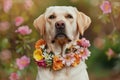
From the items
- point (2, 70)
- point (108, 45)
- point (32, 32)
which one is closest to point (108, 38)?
point (108, 45)

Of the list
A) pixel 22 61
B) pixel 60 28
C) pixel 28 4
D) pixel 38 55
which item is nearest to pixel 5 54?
pixel 22 61

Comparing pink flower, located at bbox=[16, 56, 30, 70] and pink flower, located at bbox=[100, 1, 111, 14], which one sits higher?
pink flower, located at bbox=[100, 1, 111, 14]

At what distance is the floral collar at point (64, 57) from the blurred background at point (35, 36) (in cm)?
50

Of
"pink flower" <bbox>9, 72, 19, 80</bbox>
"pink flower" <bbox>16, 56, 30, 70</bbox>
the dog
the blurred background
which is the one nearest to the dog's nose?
the dog

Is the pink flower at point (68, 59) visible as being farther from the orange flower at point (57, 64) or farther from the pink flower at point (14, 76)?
the pink flower at point (14, 76)

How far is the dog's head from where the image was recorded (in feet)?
11.1

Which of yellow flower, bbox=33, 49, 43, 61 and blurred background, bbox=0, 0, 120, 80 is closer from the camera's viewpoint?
yellow flower, bbox=33, 49, 43, 61

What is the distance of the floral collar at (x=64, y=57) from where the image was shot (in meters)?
3.46

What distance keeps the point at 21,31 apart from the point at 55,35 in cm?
66

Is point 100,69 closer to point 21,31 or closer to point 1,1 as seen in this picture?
point 21,31

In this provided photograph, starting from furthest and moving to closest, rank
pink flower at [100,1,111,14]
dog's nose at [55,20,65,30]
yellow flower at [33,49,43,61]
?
pink flower at [100,1,111,14] → yellow flower at [33,49,43,61] → dog's nose at [55,20,65,30]

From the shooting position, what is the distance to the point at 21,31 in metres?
4.01

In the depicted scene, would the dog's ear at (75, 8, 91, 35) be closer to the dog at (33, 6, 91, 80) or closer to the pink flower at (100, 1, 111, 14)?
the dog at (33, 6, 91, 80)

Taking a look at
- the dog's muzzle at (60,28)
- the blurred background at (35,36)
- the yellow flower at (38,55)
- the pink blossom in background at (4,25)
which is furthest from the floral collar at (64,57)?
the pink blossom in background at (4,25)
